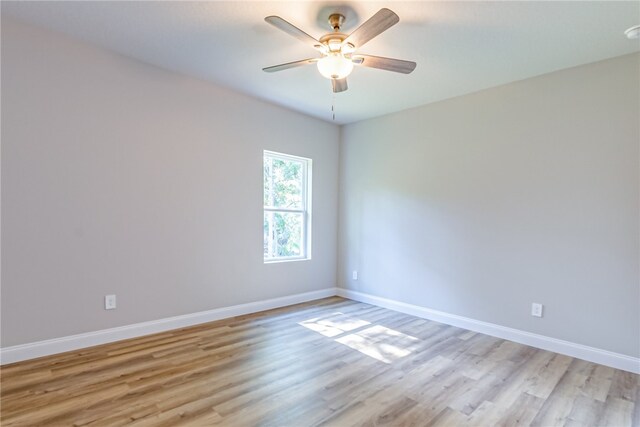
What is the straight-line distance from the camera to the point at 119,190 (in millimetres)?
3064

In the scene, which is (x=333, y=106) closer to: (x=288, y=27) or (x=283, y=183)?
(x=283, y=183)

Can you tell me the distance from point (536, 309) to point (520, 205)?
3.25ft

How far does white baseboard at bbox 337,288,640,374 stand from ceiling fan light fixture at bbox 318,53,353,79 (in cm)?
287

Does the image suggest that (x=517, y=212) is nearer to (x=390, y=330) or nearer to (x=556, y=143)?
(x=556, y=143)

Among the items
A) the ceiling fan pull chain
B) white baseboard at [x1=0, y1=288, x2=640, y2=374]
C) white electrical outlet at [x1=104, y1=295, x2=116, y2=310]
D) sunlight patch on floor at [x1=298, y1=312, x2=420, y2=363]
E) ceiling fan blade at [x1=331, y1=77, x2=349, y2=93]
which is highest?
the ceiling fan pull chain

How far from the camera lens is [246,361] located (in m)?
2.70

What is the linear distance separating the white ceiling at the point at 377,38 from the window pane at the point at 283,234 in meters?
1.69

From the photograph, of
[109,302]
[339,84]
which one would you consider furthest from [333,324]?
[339,84]

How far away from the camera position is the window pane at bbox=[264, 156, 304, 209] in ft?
14.2

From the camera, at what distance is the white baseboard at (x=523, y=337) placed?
108 inches

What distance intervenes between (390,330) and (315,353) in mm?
1003

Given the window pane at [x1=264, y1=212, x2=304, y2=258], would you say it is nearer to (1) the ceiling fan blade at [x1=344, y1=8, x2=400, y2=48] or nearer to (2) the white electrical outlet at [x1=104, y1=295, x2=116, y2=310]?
(2) the white electrical outlet at [x1=104, y1=295, x2=116, y2=310]

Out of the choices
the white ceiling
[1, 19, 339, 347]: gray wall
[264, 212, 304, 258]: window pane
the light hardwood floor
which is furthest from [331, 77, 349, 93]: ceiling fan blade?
the light hardwood floor

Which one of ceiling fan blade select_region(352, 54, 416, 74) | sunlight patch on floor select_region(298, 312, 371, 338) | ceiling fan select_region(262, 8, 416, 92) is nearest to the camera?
ceiling fan select_region(262, 8, 416, 92)
